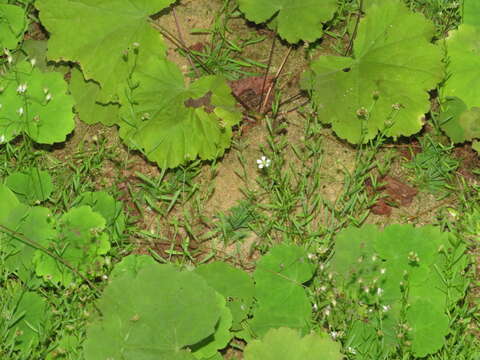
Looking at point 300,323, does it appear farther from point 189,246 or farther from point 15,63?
point 15,63

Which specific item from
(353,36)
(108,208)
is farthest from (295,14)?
(108,208)

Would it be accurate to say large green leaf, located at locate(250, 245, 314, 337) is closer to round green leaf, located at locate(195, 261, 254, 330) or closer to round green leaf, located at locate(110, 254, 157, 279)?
round green leaf, located at locate(195, 261, 254, 330)

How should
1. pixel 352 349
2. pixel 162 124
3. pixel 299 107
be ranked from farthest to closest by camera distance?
pixel 299 107 < pixel 162 124 < pixel 352 349

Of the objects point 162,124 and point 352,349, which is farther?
point 162,124

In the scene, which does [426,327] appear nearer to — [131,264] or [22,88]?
[131,264]

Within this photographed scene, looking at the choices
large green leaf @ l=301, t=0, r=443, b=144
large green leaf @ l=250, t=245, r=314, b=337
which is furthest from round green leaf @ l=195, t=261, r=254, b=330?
large green leaf @ l=301, t=0, r=443, b=144

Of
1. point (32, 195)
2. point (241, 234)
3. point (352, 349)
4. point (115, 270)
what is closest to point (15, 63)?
point (32, 195)
